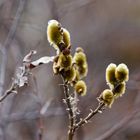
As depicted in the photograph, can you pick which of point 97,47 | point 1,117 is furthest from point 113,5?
point 1,117

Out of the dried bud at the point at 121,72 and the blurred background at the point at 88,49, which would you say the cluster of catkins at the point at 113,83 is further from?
the blurred background at the point at 88,49

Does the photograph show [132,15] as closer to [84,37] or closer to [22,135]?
[84,37]

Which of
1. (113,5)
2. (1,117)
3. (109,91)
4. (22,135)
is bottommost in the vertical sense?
(109,91)

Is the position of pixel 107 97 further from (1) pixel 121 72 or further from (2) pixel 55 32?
(2) pixel 55 32

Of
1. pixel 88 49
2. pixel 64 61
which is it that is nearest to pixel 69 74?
pixel 64 61

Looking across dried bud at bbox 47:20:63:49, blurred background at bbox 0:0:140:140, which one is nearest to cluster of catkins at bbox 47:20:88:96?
dried bud at bbox 47:20:63:49

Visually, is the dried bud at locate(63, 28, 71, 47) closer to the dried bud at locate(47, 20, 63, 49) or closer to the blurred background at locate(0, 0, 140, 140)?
the dried bud at locate(47, 20, 63, 49)
